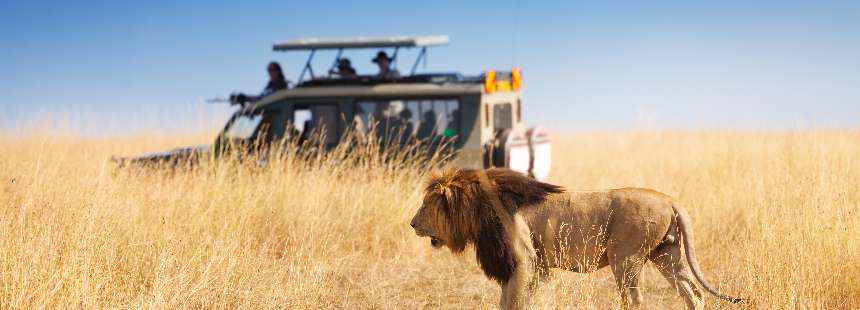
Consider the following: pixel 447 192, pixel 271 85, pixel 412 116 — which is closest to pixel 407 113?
pixel 412 116

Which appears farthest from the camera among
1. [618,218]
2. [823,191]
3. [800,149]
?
[800,149]

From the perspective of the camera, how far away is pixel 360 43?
10.8 m

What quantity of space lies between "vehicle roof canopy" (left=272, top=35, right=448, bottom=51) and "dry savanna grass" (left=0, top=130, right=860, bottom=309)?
1801 millimetres

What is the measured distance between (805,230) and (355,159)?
5.25 metres

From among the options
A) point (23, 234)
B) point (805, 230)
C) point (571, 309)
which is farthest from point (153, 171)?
point (805, 230)

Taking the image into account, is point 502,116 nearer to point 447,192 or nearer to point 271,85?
point 271,85

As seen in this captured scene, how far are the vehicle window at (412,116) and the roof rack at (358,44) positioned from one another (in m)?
0.94

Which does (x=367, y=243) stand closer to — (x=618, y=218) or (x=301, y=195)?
(x=301, y=195)

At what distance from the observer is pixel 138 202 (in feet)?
24.1

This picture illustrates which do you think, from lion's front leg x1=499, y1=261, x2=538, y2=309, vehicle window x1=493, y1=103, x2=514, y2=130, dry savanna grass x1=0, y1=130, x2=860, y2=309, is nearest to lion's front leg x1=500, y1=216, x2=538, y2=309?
lion's front leg x1=499, y1=261, x2=538, y2=309

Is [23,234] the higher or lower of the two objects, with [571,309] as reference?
higher

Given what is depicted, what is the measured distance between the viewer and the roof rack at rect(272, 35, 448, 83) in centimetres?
1067

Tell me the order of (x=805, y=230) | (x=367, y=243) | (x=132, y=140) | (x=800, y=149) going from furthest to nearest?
(x=132, y=140) < (x=800, y=149) < (x=367, y=243) < (x=805, y=230)

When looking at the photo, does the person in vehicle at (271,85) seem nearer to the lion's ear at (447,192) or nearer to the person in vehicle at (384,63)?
the person in vehicle at (384,63)
